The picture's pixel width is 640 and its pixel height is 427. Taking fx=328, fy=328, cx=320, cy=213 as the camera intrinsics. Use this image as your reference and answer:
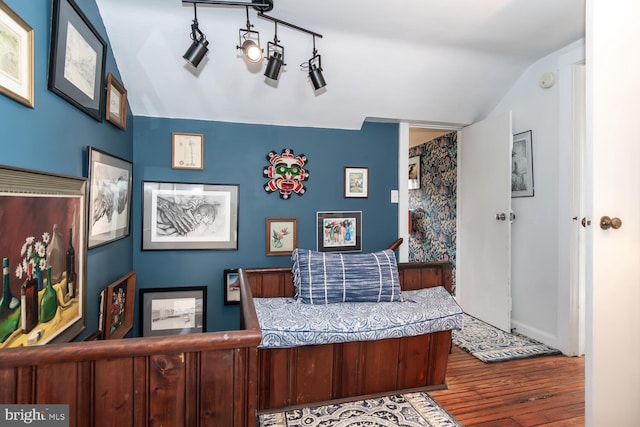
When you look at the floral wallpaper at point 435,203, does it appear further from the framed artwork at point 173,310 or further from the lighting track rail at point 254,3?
the framed artwork at point 173,310

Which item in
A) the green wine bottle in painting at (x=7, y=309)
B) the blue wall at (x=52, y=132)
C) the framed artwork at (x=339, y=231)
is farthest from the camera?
the framed artwork at (x=339, y=231)

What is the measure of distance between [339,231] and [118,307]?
1837 mm

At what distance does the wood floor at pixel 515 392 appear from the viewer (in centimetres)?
181

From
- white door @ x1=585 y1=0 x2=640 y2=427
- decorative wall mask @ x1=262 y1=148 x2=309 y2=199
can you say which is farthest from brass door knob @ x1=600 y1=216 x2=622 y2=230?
decorative wall mask @ x1=262 y1=148 x2=309 y2=199

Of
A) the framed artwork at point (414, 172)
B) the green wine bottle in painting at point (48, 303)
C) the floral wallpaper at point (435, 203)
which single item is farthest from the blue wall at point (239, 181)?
the framed artwork at point (414, 172)

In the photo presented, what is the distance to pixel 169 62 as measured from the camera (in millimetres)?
2367

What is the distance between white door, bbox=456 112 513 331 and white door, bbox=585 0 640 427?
150cm

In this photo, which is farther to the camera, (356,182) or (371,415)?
(356,182)

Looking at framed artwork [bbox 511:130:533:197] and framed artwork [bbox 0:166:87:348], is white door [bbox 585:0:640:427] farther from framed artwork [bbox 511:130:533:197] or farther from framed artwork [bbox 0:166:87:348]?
framed artwork [bbox 0:166:87:348]

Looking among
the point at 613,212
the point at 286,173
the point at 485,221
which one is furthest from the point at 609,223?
the point at 286,173

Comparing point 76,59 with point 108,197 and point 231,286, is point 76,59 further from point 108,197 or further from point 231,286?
point 231,286

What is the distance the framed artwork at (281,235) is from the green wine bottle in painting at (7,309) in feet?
6.20

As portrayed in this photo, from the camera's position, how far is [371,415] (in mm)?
1818

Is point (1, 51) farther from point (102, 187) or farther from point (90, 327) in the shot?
point (90, 327)
